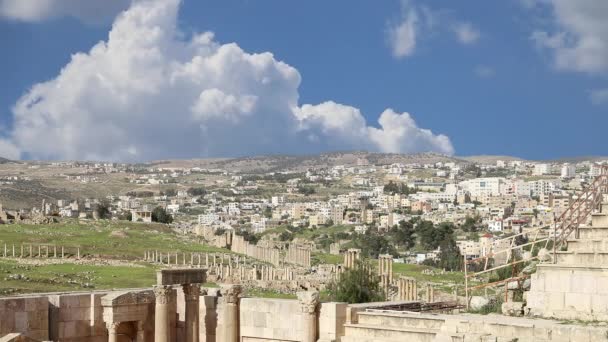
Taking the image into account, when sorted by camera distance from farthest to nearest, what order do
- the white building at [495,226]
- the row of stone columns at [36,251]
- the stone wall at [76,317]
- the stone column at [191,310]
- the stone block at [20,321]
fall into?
the white building at [495,226] → the row of stone columns at [36,251] → the stone column at [191,310] → the stone wall at [76,317] → the stone block at [20,321]

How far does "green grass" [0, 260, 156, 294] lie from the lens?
144 ft

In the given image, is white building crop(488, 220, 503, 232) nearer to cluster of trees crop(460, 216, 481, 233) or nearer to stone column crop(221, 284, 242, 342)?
cluster of trees crop(460, 216, 481, 233)

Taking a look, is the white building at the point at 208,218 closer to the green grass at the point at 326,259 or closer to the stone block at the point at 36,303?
the green grass at the point at 326,259

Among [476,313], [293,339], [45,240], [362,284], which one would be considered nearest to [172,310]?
[293,339]

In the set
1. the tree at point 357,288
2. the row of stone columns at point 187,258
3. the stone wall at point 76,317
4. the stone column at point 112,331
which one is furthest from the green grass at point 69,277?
the stone column at point 112,331

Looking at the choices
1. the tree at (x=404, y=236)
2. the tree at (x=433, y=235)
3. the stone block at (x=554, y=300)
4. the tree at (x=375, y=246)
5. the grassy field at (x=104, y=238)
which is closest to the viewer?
the stone block at (x=554, y=300)

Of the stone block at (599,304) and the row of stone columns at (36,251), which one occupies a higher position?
the stone block at (599,304)

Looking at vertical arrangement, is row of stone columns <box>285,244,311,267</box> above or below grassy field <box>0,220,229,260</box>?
below

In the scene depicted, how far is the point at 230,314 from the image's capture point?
21.9 metres

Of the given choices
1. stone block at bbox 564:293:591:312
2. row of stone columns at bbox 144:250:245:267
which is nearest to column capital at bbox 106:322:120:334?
stone block at bbox 564:293:591:312

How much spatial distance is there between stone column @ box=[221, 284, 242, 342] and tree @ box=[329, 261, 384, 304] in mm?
18908

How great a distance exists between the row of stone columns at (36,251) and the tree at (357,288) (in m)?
25.9

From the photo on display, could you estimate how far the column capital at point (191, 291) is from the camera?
22219mm

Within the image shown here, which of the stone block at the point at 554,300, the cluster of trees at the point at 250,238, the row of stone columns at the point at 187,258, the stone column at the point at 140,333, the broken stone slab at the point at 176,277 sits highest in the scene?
the broken stone slab at the point at 176,277
